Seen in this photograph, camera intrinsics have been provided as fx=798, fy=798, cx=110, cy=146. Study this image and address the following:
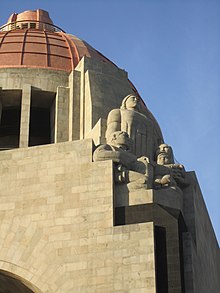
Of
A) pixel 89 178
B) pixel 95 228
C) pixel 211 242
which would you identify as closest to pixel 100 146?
pixel 89 178

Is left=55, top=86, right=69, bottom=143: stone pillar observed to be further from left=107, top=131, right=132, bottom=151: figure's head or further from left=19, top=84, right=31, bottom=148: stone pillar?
left=107, top=131, right=132, bottom=151: figure's head

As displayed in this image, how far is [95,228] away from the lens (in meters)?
19.9

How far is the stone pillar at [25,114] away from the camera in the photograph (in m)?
25.3

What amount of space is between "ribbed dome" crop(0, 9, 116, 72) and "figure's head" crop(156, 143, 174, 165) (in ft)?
19.8

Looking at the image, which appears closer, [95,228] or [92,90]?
[95,228]

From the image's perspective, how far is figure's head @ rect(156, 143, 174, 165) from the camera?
22406 mm

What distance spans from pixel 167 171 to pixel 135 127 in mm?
1858

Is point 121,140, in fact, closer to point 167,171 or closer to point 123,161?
point 123,161

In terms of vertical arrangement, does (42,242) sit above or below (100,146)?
below

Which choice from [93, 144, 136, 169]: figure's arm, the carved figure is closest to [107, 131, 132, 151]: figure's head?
the carved figure

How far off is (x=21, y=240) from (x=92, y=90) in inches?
273

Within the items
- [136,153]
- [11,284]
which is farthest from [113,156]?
[11,284]

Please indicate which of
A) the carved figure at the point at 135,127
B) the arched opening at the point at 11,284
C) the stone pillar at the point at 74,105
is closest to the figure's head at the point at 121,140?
the carved figure at the point at 135,127

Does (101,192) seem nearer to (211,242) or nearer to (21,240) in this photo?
(21,240)
